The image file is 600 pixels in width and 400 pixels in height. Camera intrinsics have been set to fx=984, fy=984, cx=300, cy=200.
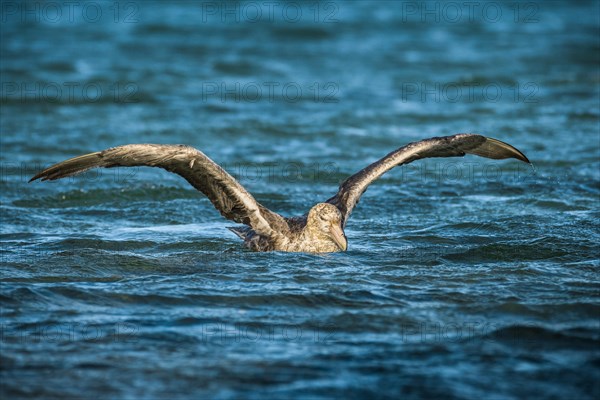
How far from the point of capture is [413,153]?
909 cm

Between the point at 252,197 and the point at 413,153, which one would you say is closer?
the point at 252,197

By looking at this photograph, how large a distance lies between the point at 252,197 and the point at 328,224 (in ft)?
2.37

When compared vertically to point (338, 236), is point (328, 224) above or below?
above

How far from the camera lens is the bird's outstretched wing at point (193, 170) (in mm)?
8055

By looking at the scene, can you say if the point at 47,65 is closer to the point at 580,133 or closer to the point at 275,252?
the point at 580,133

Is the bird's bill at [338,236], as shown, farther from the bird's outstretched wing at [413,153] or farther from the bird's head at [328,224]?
the bird's outstretched wing at [413,153]
